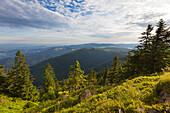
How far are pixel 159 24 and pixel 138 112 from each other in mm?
18382

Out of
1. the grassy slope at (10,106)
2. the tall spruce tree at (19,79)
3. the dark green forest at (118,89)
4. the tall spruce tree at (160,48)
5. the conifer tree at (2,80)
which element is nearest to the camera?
the dark green forest at (118,89)

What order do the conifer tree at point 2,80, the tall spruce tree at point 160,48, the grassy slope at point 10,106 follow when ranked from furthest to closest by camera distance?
the conifer tree at point 2,80, the tall spruce tree at point 160,48, the grassy slope at point 10,106

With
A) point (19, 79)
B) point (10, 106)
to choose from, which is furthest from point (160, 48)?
point (19, 79)

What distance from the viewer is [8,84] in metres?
21.2

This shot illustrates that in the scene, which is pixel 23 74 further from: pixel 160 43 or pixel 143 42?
pixel 160 43

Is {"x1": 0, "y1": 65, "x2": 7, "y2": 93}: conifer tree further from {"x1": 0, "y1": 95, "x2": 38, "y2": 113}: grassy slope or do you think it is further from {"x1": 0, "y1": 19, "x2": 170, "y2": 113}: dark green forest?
{"x1": 0, "y1": 95, "x2": 38, "y2": 113}: grassy slope

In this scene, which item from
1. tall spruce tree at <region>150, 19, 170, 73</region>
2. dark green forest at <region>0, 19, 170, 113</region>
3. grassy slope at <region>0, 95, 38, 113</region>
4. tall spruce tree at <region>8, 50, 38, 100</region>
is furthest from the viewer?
tall spruce tree at <region>8, 50, 38, 100</region>

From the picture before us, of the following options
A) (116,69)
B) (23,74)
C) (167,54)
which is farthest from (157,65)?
(23,74)

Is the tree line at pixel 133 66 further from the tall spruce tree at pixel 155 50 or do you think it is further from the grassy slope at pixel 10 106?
the grassy slope at pixel 10 106

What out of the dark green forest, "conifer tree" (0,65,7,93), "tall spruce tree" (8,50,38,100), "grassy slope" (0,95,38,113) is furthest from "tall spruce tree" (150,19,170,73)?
"conifer tree" (0,65,7,93)

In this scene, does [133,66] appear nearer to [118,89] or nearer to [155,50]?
[155,50]

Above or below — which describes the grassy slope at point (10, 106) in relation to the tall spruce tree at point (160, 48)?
below

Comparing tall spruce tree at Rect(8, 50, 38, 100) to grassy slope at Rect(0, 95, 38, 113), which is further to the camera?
tall spruce tree at Rect(8, 50, 38, 100)

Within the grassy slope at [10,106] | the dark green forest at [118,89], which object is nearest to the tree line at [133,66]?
the dark green forest at [118,89]
